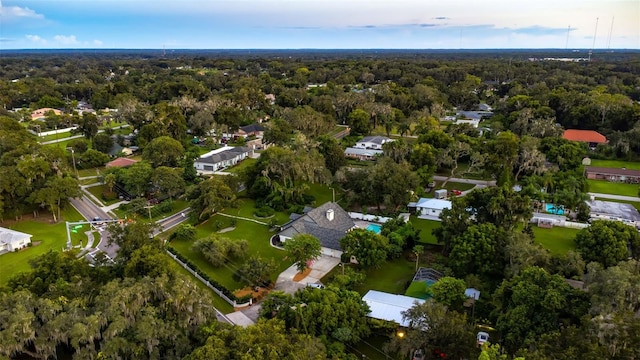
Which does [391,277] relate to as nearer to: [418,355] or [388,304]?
[388,304]

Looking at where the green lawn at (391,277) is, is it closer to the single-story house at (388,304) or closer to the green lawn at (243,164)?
the single-story house at (388,304)

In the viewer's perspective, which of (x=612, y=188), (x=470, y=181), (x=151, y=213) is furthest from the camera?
(x=470, y=181)

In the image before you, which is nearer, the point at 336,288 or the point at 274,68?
the point at 336,288

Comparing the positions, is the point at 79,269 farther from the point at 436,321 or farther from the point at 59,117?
the point at 59,117

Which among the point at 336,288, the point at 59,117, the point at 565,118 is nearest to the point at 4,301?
the point at 336,288

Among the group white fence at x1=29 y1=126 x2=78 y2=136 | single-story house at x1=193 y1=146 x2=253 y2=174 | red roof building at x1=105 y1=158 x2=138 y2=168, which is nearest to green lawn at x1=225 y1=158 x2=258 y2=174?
single-story house at x1=193 y1=146 x2=253 y2=174

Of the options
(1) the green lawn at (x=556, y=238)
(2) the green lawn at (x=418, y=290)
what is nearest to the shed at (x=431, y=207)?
(1) the green lawn at (x=556, y=238)

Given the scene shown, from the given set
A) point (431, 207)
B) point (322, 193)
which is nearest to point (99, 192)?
point (322, 193)
